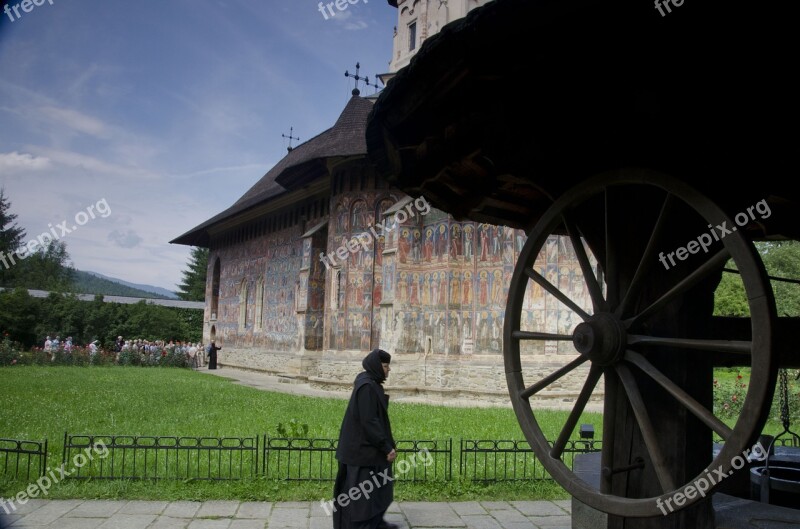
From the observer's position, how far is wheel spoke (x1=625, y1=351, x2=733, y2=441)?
6.56 feet

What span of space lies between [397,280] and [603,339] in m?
14.6

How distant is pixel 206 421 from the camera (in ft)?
35.5

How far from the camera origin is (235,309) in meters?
30.7

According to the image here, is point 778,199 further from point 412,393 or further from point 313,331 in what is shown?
point 313,331

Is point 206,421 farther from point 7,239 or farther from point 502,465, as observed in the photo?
point 7,239

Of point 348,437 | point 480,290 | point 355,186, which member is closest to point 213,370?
point 355,186

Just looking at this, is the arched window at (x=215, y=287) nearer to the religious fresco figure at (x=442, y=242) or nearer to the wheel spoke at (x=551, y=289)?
the religious fresco figure at (x=442, y=242)

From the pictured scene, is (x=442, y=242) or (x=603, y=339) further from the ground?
(x=442, y=242)

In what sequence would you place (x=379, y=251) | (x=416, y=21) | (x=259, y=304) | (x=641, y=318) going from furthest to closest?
(x=259, y=304) → (x=416, y=21) → (x=379, y=251) → (x=641, y=318)

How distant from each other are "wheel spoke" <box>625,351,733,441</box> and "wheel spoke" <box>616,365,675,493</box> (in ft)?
0.22

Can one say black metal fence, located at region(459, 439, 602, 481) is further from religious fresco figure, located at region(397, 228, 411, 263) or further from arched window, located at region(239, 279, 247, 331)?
arched window, located at region(239, 279, 247, 331)

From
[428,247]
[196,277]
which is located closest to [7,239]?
[196,277]

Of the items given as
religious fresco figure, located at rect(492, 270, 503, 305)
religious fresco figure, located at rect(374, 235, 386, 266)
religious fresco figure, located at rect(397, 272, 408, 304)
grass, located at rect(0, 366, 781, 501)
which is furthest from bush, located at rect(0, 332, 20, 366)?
religious fresco figure, located at rect(492, 270, 503, 305)

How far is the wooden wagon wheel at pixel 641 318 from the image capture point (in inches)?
74.6
